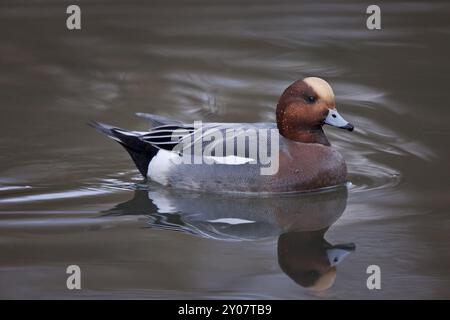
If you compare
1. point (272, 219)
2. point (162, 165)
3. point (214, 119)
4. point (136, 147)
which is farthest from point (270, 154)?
point (214, 119)

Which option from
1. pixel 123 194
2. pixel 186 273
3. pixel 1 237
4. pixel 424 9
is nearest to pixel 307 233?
pixel 186 273


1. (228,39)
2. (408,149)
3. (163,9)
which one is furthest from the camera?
(163,9)

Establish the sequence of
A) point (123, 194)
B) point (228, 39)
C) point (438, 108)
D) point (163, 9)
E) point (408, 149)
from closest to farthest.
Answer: point (123, 194)
point (408, 149)
point (438, 108)
point (228, 39)
point (163, 9)

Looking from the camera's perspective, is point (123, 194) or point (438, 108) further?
point (438, 108)

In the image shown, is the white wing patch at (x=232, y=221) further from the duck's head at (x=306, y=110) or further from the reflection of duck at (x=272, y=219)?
the duck's head at (x=306, y=110)

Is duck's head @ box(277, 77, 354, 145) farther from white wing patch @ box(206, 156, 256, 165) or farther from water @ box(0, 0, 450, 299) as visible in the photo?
water @ box(0, 0, 450, 299)

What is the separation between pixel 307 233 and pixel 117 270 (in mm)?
1291

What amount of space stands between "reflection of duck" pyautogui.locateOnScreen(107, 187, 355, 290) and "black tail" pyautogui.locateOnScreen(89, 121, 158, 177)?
28 centimetres

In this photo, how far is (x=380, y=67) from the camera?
9406mm

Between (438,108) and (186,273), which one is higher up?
(438,108)

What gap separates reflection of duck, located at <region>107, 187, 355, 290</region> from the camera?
5.46 m

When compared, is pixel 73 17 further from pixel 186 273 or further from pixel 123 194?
pixel 186 273

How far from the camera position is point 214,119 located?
27.6 ft

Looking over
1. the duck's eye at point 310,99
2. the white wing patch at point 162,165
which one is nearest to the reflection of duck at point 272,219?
the white wing patch at point 162,165
